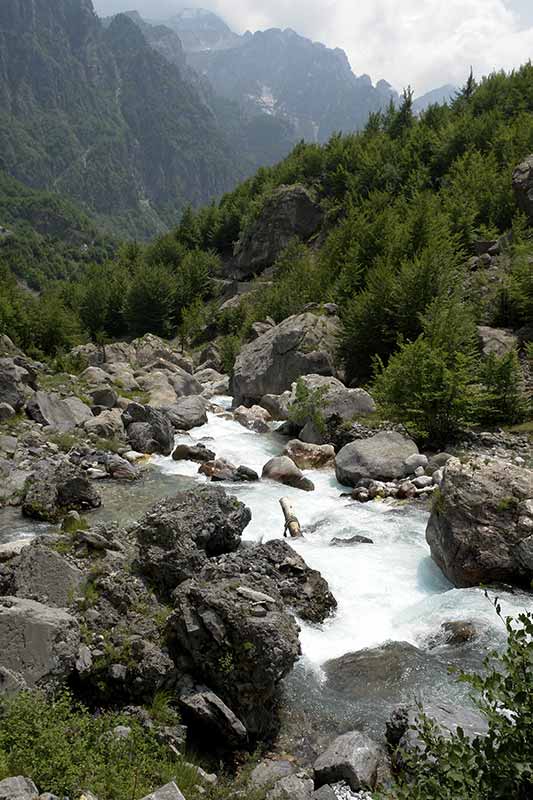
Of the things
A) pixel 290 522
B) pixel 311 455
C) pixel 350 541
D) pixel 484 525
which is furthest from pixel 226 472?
pixel 484 525

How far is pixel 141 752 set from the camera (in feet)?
20.8

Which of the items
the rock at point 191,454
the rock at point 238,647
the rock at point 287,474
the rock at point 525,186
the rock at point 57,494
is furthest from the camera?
the rock at point 525,186

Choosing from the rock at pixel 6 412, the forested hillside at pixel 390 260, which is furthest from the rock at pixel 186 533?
the rock at pixel 6 412

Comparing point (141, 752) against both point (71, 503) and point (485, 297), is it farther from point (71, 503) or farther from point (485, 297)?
point (485, 297)

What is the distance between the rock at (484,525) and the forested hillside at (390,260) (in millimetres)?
7422

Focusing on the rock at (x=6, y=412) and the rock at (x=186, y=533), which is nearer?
the rock at (x=186, y=533)

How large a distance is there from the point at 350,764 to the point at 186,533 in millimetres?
4635

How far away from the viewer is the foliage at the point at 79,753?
17.5 ft

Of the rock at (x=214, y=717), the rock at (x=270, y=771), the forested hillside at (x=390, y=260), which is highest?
the forested hillside at (x=390, y=260)

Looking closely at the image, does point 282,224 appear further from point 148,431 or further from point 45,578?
point 45,578

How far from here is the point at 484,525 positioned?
34.8 feet

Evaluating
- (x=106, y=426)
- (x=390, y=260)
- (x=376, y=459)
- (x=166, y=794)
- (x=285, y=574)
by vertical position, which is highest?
(x=390, y=260)

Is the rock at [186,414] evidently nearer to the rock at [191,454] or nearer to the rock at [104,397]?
the rock at [104,397]

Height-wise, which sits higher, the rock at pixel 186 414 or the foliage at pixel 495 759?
the foliage at pixel 495 759
